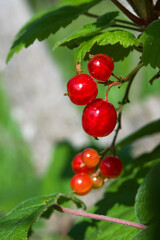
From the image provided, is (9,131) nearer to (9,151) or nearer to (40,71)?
(9,151)

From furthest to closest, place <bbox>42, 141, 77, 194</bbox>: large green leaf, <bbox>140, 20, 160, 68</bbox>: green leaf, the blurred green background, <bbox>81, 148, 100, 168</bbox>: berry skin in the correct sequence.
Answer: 1. the blurred green background
2. <bbox>42, 141, 77, 194</bbox>: large green leaf
3. <bbox>81, 148, 100, 168</bbox>: berry skin
4. <bbox>140, 20, 160, 68</bbox>: green leaf

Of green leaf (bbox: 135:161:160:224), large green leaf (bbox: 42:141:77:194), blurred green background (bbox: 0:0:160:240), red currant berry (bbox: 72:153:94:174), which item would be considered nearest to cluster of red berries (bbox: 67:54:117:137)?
green leaf (bbox: 135:161:160:224)

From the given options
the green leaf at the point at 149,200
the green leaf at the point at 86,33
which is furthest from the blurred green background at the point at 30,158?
the green leaf at the point at 149,200

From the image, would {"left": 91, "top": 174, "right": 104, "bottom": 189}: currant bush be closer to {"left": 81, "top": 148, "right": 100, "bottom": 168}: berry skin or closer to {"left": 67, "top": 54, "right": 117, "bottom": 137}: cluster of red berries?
{"left": 81, "top": 148, "right": 100, "bottom": 168}: berry skin

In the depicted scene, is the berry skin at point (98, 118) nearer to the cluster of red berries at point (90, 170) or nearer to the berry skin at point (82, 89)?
the berry skin at point (82, 89)

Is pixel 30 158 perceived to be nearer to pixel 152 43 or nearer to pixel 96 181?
pixel 96 181
